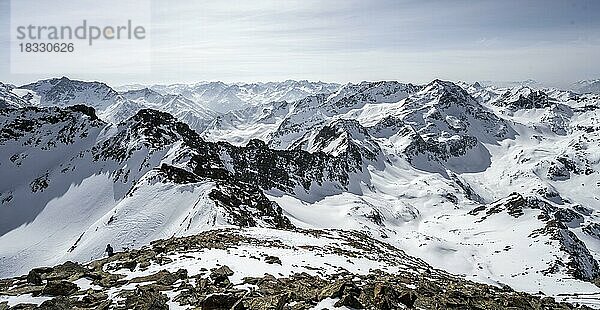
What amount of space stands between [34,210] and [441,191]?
169 meters

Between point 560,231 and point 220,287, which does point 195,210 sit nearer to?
point 220,287

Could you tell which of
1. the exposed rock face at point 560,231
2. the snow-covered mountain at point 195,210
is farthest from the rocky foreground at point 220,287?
the exposed rock face at point 560,231

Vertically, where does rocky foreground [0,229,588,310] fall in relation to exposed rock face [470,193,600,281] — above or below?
above

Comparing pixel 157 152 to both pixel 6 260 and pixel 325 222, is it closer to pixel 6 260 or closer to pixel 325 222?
pixel 6 260

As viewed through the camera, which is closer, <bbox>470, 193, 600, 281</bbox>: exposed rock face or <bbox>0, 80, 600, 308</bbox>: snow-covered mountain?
<bbox>0, 80, 600, 308</bbox>: snow-covered mountain

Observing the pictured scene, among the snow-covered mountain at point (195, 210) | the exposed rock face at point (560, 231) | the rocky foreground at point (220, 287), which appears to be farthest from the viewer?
the exposed rock face at point (560, 231)

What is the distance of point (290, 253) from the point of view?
95.5 ft

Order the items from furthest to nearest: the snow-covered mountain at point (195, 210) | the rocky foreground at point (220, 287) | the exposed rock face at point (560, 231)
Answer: the exposed rock face at point (560, 231)
the snow-covered mountain at point (195, 210)
the rocky foreground at point (220, 287)

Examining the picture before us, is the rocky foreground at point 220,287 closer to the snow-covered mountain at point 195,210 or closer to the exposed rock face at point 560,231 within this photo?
the snow-covered mountain at point 195,210

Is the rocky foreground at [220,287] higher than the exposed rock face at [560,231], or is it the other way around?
the rocky foreground at [220,287]

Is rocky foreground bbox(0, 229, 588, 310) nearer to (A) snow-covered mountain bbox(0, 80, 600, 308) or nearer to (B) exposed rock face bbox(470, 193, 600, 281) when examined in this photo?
(A) snow-covered mountain bbox(0, 80, 600, 308)

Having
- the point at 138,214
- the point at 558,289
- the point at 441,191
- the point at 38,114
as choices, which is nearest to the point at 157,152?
the point at 138,214

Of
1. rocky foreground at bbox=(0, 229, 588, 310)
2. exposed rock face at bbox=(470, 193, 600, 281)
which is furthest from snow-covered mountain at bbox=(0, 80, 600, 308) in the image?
rocky foreground at bbox=(0, 229, 588, 310)

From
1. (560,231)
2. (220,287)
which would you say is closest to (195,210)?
(220,287)
